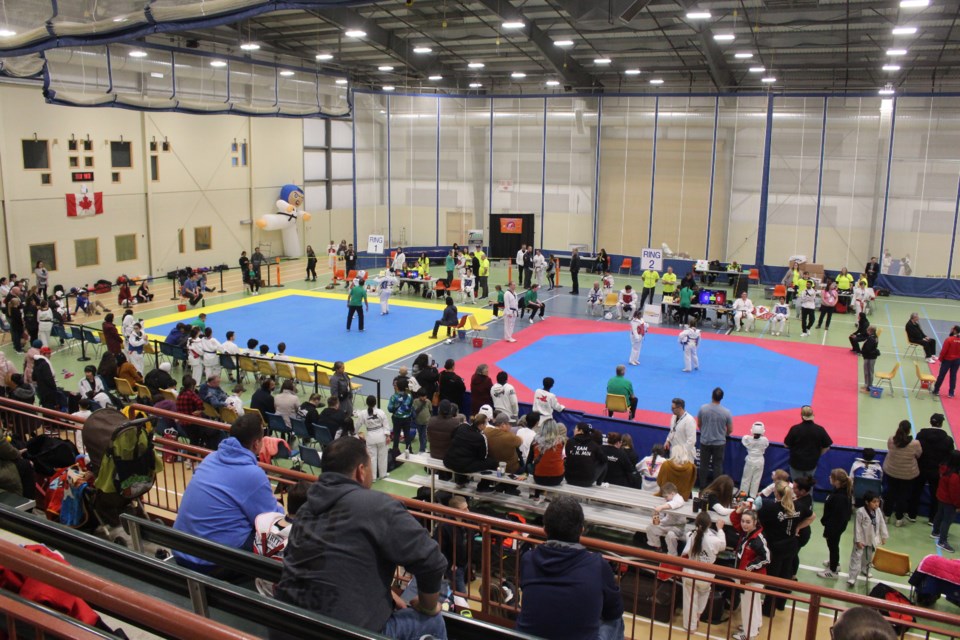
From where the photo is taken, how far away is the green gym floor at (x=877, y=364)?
38.2ft

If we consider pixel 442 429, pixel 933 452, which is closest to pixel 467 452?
pixel 442 429

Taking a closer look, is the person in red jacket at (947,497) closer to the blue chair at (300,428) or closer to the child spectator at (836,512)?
the child spectator at (836,512)

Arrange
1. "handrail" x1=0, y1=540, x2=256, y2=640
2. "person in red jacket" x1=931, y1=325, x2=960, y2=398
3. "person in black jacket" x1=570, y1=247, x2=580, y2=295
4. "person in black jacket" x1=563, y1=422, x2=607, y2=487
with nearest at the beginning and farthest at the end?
"handrail" x1=0, y1=540, x2=256, y2=640 < "person in black jacket" x1=563, y1=422, x2=607, y2=487 < "person in red jacket" x1=931, y1=325, x2=960, y2=398 < "person in black jacket" x1=570, y1=247, x2=580, y2=295

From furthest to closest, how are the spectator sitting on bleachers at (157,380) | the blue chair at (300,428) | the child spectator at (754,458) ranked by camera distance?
the spectator sitting on bleachers at (157,380) < the blue chair at (300,428) < the child spectator at (754,458)

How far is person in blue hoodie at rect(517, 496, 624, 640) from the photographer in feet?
14.0

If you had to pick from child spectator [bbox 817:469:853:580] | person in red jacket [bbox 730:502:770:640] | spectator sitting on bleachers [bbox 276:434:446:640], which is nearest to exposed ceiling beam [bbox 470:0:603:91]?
child spectator [bbox 817:469:853:580]

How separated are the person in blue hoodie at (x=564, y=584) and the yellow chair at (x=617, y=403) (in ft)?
38.7

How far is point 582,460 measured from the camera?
11.1m

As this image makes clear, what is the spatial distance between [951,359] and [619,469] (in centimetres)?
1193

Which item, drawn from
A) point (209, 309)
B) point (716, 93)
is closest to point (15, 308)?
point (209, 309)

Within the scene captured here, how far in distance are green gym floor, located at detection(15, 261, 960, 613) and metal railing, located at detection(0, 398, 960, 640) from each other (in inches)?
78.8

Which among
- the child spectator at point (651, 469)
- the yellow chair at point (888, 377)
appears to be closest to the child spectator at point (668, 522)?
the child spectator at point (651, 469)

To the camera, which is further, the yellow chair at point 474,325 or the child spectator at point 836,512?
the yellow chair at point 474,325

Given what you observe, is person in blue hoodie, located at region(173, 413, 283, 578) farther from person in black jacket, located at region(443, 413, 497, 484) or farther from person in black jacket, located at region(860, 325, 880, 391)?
Answer: person in black jacket, located at region(860, 325, 880, 391)
